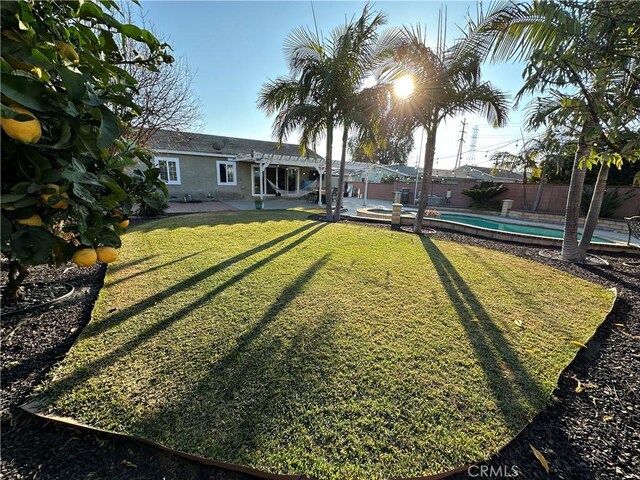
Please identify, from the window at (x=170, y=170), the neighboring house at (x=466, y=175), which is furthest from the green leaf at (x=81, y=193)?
the neighboring house at (x=466, y=175)

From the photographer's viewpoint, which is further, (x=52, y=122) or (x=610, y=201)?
(x=610, y=201)

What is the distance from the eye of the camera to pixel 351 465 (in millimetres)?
1675

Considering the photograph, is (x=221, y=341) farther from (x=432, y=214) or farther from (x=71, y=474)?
(x=432, y=214)

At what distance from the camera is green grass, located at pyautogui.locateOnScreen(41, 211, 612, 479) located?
1819 mm

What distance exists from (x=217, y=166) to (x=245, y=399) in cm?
1727

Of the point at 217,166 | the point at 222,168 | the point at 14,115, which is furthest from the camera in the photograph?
the point at 222,168

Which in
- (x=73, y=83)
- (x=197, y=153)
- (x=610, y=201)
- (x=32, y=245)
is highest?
(x=197, y=153)

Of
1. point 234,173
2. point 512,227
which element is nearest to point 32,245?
point 512,227

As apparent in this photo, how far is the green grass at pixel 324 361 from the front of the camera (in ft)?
5.97

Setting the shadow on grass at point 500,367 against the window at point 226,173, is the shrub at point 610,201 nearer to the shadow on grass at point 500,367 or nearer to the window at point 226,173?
the shadow on grass at point 500,367

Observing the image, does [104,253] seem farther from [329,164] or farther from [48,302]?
[329,164]

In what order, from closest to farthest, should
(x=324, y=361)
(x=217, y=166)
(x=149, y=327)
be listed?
1. (x=324, y=361)
2. (x=149, y=327)
3. (x=217, y=166)

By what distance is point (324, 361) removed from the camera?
2572mm

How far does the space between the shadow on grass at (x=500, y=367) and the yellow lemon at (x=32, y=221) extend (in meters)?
3.02
